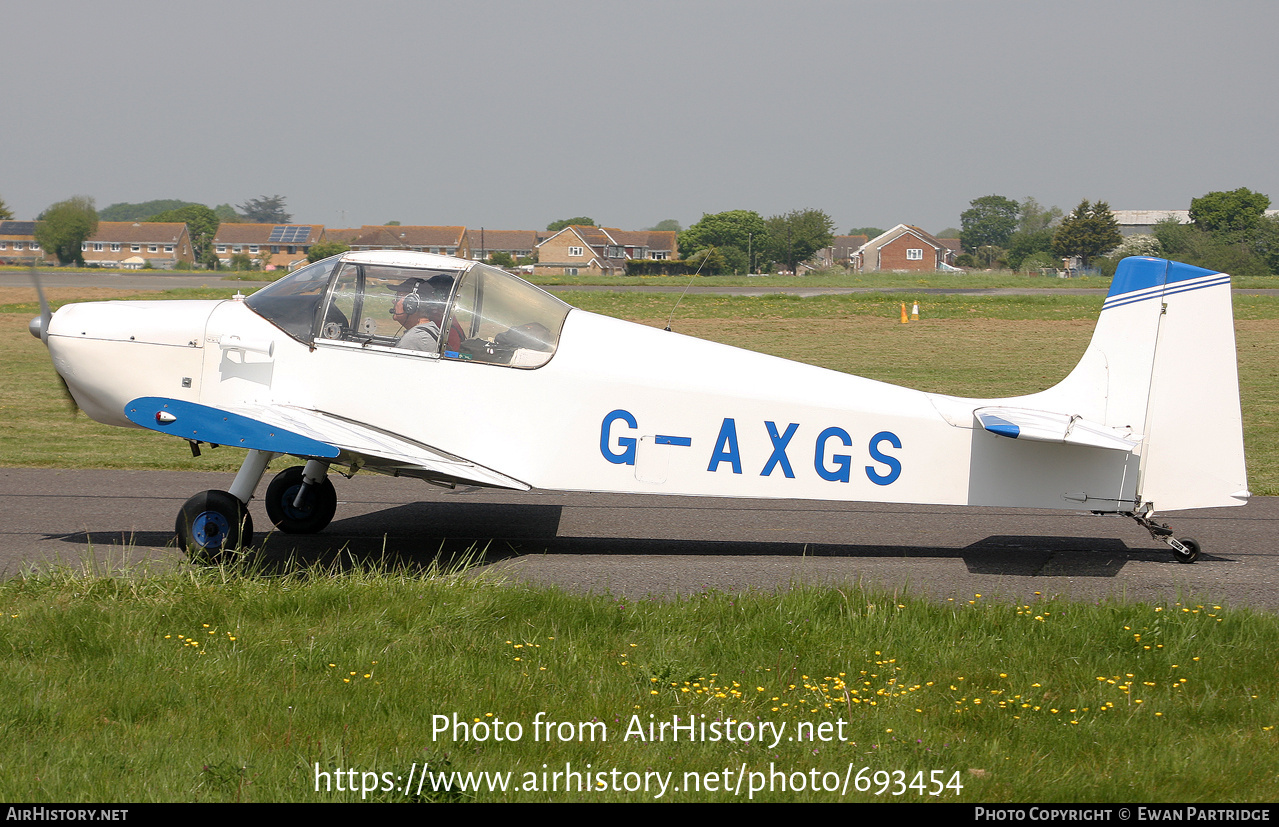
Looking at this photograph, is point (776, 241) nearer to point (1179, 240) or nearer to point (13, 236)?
point (1179, 240)

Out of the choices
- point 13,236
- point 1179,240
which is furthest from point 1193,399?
point 13,236

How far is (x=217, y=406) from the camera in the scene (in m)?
7.27

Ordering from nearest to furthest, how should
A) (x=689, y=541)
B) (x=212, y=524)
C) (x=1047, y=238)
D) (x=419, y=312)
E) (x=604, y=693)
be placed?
(x=604, y=693) → (x=212, y=524) → (x=419, y=312) → (x=689, y=541) → (x=1047, y=238)

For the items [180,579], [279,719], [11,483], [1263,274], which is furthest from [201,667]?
[1263,274]

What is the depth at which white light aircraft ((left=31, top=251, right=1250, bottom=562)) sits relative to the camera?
7121 millimetres

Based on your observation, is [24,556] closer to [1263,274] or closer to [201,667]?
[201,667]

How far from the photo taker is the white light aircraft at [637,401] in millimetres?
7121

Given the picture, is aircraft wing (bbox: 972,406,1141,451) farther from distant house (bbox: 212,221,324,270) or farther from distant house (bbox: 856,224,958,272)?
distant house (bbox: 856,224,958,272)

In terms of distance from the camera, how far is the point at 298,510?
27.5 ft

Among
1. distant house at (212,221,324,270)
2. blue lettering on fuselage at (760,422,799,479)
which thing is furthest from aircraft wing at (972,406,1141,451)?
distant house at (212,221,324,270)

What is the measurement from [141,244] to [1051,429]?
142 meters

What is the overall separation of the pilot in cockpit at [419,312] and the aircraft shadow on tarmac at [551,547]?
5.22 ft

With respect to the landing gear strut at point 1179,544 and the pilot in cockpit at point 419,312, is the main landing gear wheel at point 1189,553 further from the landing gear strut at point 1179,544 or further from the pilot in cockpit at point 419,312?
the pilot in cockpit at point 419,312

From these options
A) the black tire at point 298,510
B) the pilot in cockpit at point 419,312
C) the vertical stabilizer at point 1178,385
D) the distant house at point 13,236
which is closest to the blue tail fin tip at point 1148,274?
the vertical stabilizer at point 1178,385
